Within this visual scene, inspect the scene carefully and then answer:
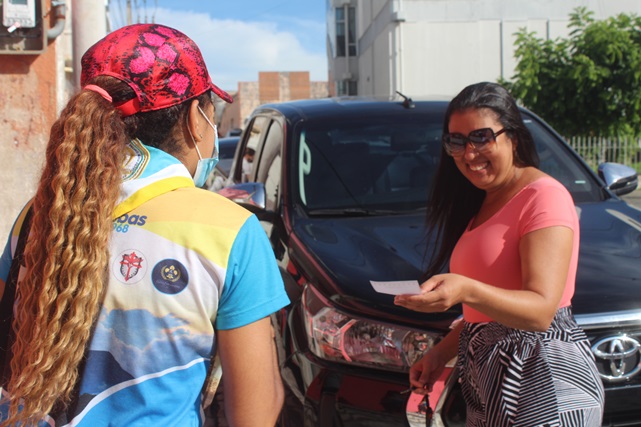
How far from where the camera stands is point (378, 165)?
414cm

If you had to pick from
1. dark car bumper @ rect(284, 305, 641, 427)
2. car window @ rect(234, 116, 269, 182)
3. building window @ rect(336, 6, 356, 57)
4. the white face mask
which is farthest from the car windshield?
building window @ rect(336, 6, 356, 57)

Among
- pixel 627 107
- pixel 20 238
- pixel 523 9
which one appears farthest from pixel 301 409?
pixel 523 9

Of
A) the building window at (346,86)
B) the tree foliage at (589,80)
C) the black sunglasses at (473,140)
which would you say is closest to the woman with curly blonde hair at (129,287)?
the black sunglasses at (473,140)

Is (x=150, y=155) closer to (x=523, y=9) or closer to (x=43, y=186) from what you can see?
(x=43, y=186)

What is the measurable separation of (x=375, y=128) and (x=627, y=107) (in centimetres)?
1651

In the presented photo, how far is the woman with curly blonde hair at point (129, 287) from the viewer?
1303mm

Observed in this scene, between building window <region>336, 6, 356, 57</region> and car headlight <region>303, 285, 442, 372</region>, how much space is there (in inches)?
1611

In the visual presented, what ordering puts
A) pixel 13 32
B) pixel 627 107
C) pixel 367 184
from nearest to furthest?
1. pixel 367 184
2. pixel 13 32
3. pixel 627 107

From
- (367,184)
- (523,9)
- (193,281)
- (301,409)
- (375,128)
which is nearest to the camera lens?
(193,281)

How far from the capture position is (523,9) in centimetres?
2925

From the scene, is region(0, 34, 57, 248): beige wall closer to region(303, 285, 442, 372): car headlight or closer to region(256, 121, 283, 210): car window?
region(256, 121, 283, 210): car window

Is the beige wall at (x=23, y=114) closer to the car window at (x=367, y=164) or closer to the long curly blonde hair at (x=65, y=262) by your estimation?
the car window at (x=367, y=164)

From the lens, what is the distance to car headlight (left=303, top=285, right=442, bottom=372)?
8.61 ft

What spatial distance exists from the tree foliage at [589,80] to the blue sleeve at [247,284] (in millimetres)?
18031
